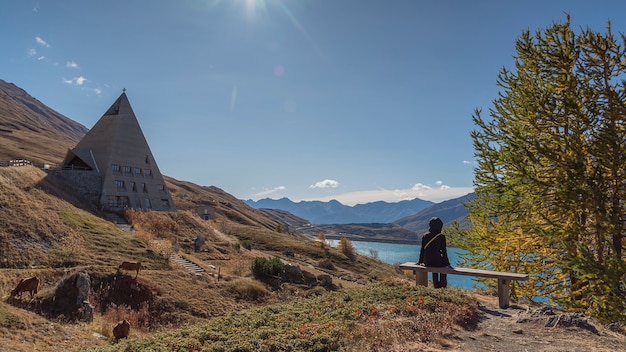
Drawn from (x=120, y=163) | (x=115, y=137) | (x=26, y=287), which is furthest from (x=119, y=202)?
(x=26, y=287)

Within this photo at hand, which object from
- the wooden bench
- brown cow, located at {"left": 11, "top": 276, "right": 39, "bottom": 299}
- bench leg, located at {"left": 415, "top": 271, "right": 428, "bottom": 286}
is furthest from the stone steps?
the wooden bench

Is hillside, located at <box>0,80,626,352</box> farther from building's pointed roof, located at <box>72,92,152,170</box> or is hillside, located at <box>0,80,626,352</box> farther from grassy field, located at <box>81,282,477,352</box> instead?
building's pointed roof, located at <box>72,92,152,170</box>

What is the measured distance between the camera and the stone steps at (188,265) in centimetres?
2756

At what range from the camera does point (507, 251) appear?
1427 centimetres

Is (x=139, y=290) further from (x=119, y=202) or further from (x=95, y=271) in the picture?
(x=119, y=202)

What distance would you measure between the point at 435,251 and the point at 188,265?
71.8 ft

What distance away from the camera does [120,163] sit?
43.4m

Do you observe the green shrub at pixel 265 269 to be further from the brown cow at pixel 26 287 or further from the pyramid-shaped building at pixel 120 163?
the pyramid-shaped building at pixel 120 163

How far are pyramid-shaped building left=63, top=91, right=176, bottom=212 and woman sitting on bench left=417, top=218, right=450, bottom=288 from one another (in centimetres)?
3651

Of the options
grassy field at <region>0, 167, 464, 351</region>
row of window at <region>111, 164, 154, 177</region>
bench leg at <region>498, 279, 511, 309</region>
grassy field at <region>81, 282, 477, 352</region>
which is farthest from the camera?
row of window at <region>111, 164, 154, 177</region>

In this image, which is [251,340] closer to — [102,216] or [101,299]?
[101,299]

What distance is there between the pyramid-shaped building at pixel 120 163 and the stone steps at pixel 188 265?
14.0m

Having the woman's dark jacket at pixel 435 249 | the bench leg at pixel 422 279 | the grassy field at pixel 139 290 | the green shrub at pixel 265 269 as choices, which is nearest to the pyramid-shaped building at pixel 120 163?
the grassy field at pixel 139 290

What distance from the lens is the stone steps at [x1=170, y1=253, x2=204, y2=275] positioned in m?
27.6
